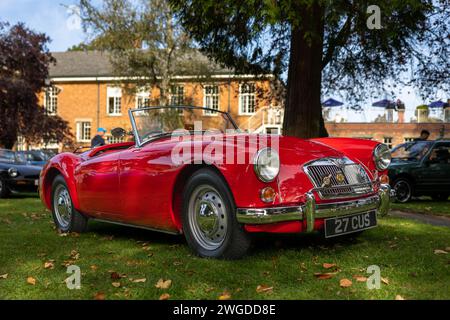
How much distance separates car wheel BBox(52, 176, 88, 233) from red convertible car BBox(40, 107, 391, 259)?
17.4 inches

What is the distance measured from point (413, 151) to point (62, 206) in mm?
9524

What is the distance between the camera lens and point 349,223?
4496mm

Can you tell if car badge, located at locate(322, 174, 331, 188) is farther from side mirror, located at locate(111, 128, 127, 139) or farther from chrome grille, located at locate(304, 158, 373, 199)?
side mirror, located at locate(111, 128, 127, 139)

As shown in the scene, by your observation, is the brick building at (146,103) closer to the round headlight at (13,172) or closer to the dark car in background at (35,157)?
the dark car in background at (35,157)

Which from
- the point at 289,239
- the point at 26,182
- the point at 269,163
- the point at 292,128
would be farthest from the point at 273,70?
the point at 269,163

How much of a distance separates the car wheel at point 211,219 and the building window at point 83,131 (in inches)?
1534

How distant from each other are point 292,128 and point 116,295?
8.15 meters

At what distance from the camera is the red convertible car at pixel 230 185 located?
13.6 ft

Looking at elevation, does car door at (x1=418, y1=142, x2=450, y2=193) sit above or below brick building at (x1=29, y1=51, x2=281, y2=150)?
below

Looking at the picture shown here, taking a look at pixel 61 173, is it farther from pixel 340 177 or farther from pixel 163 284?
pixel 340 177

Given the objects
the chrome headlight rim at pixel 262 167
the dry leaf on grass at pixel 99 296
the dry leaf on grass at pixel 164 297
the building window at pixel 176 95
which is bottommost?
the dry leaf on grass at pixel 99 296

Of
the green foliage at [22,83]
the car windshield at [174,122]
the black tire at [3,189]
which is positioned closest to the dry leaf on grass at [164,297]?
the car windshield at [174,122]

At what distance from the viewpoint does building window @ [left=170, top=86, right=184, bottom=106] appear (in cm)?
3190

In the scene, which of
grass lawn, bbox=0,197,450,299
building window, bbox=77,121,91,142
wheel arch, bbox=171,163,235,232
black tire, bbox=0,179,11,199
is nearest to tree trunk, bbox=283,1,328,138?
grass lawn, bbox=0,197,450,299
